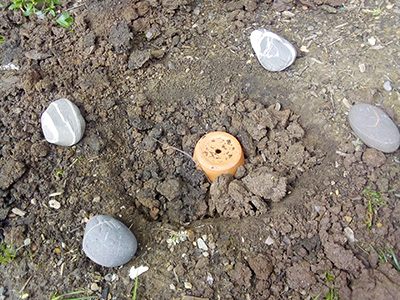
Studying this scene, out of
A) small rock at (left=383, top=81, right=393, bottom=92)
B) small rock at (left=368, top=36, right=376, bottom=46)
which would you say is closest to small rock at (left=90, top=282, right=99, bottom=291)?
small rock at (left=383, top=81, right=393, bottom=92)

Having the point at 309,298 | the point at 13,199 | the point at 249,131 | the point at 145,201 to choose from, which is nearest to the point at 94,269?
the point at 145,201

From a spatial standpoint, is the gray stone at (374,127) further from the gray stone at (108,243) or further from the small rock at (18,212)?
the small rock at (18,212)

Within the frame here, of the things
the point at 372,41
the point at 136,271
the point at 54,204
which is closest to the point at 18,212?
the point at 54,204

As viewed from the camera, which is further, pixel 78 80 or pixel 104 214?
pixel 78 80

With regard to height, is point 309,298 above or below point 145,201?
below

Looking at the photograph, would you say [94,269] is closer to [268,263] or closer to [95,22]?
[268,263]

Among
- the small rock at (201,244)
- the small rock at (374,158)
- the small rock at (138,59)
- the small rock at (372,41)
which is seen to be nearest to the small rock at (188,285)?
the small rock at (201,244)
